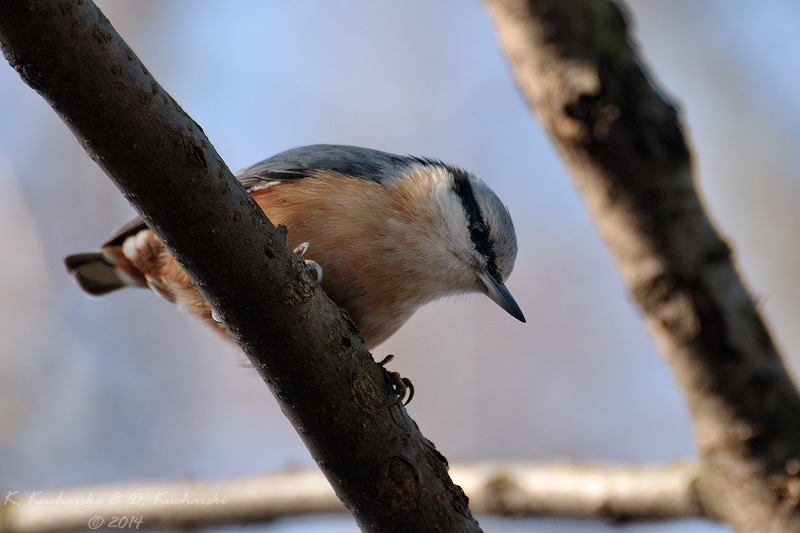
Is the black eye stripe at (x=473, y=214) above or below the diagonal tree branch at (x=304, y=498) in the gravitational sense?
above

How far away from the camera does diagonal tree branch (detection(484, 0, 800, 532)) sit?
6.72ft

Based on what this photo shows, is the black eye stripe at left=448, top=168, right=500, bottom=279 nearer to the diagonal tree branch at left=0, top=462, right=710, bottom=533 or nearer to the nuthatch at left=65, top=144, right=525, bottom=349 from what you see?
the nuthatch at left=65, top=144, right=525, bottom=349

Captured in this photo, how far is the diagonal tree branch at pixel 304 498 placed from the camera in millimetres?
2514

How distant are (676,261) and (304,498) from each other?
1758 mm

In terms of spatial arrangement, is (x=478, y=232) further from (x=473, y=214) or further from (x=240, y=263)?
(x=240, y=263)

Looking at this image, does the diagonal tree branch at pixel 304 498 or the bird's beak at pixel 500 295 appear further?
the bird's beak at pixel 500 295

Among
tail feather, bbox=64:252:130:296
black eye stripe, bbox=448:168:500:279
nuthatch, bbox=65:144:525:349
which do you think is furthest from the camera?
tail feather, bbox=64:252:130:296

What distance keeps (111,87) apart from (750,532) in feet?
7.09

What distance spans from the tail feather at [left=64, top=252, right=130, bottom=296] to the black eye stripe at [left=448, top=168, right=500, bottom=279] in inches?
70.0

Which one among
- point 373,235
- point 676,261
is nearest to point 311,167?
point 373,235

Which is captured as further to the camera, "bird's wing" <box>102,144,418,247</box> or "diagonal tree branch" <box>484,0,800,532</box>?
"bird's wing" <box>102,144,418,247</box>

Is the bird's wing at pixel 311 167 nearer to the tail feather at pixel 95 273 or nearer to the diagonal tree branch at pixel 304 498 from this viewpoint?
the tail feather at pixel 95 273

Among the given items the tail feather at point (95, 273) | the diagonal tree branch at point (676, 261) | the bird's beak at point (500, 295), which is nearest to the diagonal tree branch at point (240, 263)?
the diagonal tree branch at point (676, 261)

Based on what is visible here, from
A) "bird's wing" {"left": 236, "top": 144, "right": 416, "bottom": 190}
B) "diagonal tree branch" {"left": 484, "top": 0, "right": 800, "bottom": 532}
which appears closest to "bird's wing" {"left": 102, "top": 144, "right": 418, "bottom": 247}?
"bird's wing" {"left": 236, "top": 144, "right": 416, "bottom": 190}
